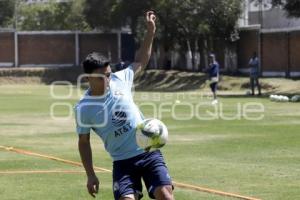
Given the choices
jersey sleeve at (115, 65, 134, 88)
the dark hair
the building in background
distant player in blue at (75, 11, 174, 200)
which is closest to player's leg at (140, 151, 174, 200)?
distant player in blue at (75, 11, 174, 200)

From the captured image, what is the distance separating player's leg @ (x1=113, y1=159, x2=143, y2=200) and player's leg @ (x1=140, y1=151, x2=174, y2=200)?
Result: 9cm

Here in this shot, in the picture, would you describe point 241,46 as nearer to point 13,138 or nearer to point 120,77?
point 13,138

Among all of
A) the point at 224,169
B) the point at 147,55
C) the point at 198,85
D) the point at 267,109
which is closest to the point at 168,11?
the point at 198,85

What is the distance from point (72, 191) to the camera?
11.7 metres

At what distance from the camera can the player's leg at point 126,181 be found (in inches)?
288

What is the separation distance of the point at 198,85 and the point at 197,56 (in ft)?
27.3

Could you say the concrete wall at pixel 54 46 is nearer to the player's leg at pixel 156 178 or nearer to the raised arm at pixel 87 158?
the raised arm at pixel 87 158

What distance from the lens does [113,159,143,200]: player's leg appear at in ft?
24.0

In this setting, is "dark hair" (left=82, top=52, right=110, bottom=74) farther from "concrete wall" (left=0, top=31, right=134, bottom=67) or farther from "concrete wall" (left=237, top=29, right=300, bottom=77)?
"concrete wall" (left=0, top=31, right=134, bottom=67)

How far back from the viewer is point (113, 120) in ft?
24.8

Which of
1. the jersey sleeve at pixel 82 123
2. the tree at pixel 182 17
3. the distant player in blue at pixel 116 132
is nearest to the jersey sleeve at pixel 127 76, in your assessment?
the distant player in blue at pixel 116 132

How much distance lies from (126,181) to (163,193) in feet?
1.25

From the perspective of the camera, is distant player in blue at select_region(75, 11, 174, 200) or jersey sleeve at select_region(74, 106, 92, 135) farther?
jersey sleeve at select_region(74, 106, 92, 135)

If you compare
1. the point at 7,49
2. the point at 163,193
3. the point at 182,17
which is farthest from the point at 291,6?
the point at 163,193
